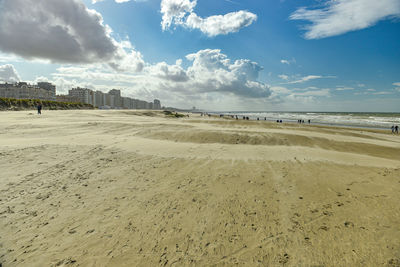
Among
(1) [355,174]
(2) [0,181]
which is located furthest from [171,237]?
(1) [355,174]

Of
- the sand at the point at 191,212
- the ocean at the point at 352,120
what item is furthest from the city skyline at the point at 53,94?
the sand at the point at 191,212

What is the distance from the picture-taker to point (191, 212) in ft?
15.0

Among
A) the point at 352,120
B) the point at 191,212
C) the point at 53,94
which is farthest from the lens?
the point at 53,94

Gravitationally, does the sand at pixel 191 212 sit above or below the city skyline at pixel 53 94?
below

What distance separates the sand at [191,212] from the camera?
3.27 meters

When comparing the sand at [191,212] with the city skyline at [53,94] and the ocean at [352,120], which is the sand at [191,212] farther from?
the city skyline at [53,94]

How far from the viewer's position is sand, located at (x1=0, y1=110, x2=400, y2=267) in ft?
10.7

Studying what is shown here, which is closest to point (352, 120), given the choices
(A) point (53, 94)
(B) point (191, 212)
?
(B) point (191, 212)

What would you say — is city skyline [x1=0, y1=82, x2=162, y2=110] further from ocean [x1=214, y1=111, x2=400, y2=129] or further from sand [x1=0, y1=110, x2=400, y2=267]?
sand [x1=0, y1=110, x2=400, y2=267]

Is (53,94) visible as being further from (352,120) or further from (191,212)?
(352,120)

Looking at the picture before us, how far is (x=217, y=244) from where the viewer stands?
353cm

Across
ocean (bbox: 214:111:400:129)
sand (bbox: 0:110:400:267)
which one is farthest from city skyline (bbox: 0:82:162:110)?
sand (bbox: 0:110:400:267)

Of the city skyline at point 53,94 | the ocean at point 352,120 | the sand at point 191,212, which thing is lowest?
the sand at point 191,212

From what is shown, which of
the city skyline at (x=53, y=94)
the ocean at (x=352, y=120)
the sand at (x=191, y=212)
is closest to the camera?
the sand at (x=191, y=212)
